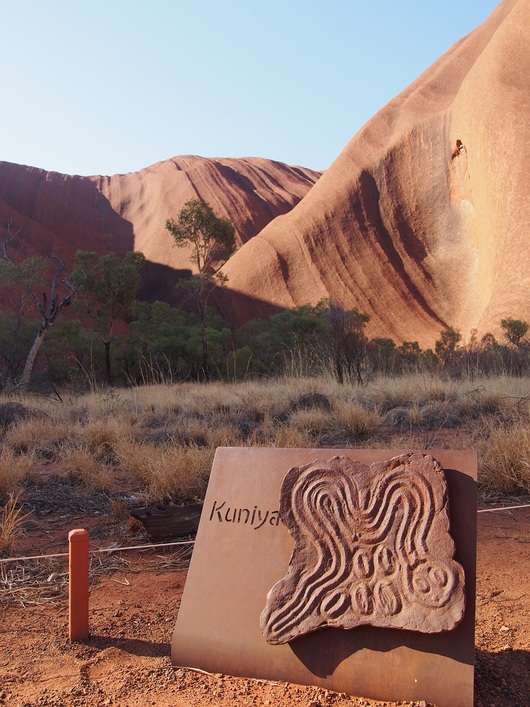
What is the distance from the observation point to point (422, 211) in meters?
41.7

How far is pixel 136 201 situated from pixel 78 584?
6680 cm

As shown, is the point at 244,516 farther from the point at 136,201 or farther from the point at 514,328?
the point at 136,201

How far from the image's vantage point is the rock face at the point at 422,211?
34.7 metres

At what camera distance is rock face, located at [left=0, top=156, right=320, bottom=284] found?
5697cm

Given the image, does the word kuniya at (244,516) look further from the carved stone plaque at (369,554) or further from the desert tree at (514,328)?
the desert tree at (514,328)

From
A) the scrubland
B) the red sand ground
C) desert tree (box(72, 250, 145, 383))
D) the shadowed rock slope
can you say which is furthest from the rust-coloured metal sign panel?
the shadowed rock slope

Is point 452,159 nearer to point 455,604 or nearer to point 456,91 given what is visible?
point 456,91

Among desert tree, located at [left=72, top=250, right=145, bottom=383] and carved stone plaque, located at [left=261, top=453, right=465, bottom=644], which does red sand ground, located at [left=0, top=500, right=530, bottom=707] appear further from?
desert tree, located at [left=72, top=250, right=145, bottom=383]

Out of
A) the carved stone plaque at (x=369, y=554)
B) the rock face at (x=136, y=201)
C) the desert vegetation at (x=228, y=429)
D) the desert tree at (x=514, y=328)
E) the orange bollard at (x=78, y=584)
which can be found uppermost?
the rock face at (x=136, y=201)

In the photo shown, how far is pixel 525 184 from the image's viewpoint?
1284 inches

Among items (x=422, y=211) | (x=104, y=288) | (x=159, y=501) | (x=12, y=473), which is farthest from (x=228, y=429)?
(x=422, y=211)

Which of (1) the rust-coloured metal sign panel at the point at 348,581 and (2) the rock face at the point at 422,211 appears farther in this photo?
(2) the rock face at the point at 422,211

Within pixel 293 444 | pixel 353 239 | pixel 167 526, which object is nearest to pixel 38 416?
pixel 293 444

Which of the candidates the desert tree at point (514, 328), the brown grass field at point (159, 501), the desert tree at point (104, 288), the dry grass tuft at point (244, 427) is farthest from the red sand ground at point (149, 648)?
the desert tree at point (104, 288)
